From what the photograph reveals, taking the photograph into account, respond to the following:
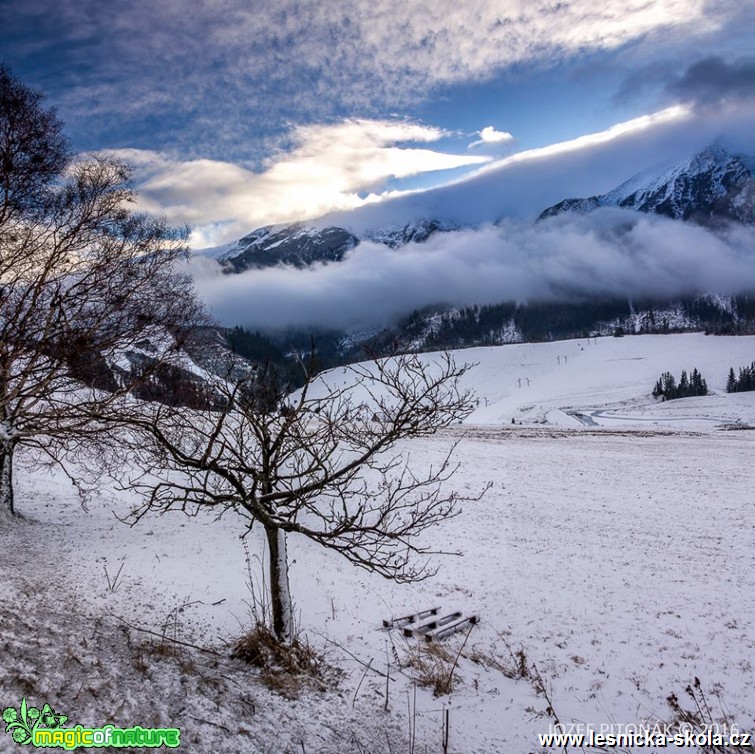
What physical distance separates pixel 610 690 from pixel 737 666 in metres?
2.79

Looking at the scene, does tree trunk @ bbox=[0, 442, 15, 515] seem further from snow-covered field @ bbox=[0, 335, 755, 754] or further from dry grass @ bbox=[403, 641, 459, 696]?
dry grass @ bbox=[403, 641, 459, 696]

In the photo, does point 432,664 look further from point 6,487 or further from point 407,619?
point 6,487

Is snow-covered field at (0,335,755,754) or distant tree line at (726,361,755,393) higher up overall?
snow-covered field at (0,335,755,754)

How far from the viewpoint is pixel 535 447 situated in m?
40.4

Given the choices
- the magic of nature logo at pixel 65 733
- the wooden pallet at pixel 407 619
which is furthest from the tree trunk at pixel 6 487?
the magic of nature logo at pixel 65 733

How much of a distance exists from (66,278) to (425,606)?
1027 centimetres

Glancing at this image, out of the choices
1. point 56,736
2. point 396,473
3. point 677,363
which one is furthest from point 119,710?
point 677,363

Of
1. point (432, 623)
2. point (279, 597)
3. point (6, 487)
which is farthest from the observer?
point (6, 487)

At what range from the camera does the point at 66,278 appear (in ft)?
25.3

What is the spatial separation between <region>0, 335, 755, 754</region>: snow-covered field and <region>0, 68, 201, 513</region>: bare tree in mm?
3339

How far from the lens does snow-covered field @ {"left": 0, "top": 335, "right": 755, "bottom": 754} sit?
18.9ft

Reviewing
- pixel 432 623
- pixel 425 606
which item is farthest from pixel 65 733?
pixel 425 606

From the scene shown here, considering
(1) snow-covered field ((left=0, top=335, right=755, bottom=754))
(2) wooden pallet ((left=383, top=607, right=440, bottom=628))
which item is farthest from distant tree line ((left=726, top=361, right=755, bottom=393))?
(2) wooden pallet ((left=383, top=607, right=440, bottom=628))

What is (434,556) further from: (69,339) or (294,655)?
(69,339)
